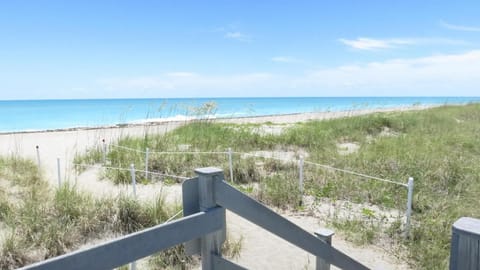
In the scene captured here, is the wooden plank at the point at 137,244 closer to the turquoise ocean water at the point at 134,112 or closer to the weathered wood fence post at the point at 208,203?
the weathered wood fence post at the point at 208,203

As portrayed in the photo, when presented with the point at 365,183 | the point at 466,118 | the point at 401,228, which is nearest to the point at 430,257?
the point at 401,228

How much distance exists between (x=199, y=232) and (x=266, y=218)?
40 cm

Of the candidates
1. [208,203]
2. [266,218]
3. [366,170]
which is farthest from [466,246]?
[366,170]

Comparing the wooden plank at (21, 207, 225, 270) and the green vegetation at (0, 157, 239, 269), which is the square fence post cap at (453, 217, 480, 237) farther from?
the green vegetation at (0, 157, 239, 269)

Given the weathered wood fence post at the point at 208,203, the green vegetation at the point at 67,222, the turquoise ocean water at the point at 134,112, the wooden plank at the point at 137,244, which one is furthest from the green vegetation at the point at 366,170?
the wooden plank at the point at 137,244

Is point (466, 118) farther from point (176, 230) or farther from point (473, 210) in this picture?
point (176, 230)

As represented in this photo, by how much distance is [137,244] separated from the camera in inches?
50.0

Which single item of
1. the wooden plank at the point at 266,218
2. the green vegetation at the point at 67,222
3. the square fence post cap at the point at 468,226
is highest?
the square fence post cap at the point at 468,226

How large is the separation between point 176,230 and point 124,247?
0.78ft

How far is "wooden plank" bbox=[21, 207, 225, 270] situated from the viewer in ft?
3.53

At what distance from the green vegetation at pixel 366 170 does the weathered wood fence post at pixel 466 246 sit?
9.98 ft

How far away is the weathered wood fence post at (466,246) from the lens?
1.18 metres

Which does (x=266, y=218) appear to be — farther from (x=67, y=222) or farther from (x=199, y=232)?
(x=67, y=222)

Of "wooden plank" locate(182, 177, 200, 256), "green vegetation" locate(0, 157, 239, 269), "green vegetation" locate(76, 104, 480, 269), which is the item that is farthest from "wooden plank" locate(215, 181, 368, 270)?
"green vegetation" locate(76, 104, 480, 269)
